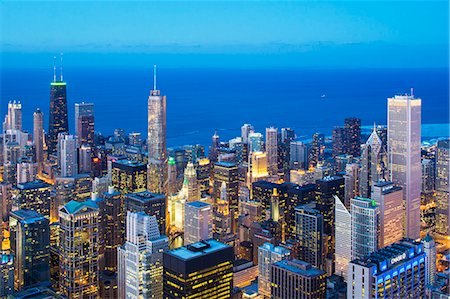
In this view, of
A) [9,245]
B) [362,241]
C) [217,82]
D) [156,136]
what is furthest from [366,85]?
[9,245]

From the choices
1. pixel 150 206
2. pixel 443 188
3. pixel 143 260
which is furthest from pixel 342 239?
pixel 143 260

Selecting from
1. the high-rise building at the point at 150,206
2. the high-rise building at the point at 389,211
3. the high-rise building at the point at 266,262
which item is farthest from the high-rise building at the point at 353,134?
the high-rise building at the point at 266,262

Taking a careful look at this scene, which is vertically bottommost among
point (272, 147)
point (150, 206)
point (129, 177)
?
point (150, 206)

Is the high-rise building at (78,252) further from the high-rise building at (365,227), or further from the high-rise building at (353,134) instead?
the high-rise building at (353,134)

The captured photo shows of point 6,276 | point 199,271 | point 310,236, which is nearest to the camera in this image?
point 199,271

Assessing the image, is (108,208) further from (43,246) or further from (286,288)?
(286,288)

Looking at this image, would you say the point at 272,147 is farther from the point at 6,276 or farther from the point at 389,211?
the point at 6,276
